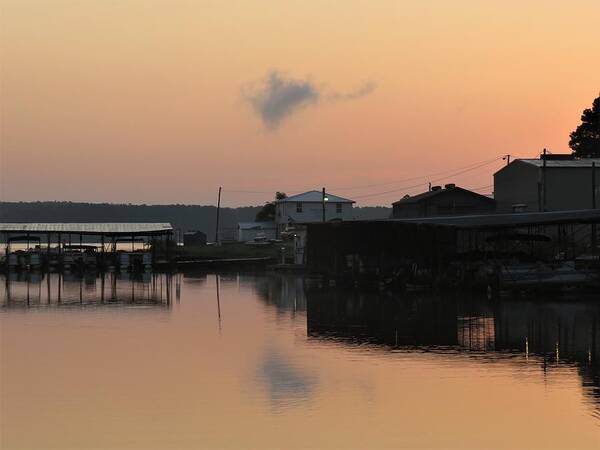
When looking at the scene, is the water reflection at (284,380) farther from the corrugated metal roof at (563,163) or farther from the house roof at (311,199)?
the house roof at (311,199)

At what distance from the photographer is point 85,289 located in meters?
63.3

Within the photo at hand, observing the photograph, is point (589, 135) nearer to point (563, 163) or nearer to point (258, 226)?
point (563, 163)

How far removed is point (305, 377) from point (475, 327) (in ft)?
44.0

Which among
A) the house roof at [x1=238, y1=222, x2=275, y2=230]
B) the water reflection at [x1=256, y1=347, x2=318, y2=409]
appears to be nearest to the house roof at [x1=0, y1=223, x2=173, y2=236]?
the house roof at [x1=238, y1=222, x2=275, y2=230]

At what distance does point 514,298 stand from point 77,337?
78.7ft

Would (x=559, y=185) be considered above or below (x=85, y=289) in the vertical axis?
above

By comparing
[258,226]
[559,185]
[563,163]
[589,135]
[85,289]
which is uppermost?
[589,135]

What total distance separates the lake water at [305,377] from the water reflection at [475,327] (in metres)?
0.10

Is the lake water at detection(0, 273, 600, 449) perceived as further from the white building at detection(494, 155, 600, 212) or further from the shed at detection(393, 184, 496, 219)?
the shed at detection(393, 184, 496, 219)

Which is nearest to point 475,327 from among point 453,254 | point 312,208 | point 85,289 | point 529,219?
point 529,219

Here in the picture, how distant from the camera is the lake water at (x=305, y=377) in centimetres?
1861

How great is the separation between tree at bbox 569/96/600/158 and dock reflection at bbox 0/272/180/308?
158 ft

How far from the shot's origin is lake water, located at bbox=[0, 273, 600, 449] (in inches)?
733

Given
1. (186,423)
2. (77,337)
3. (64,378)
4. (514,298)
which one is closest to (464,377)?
(186,423)
